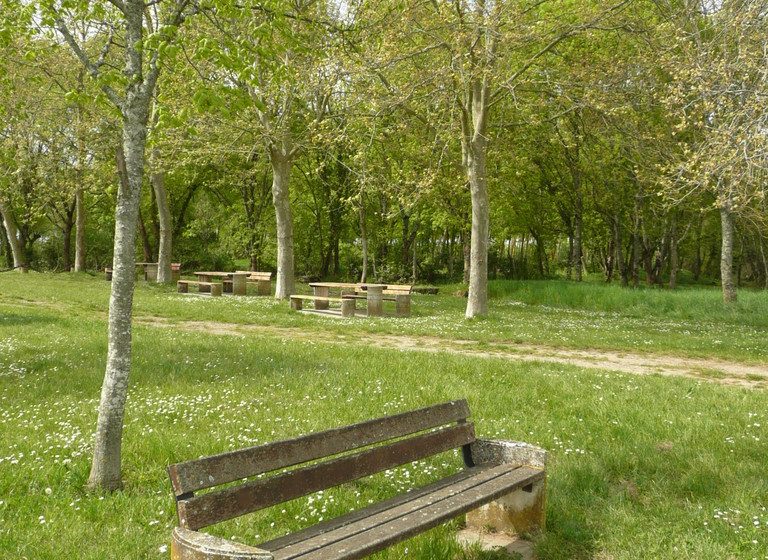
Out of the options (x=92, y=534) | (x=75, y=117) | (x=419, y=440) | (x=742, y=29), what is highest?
(x=75, y=117)

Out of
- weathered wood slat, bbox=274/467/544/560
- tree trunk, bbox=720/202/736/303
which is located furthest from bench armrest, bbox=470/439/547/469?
tree trunk, bbox=720/202/736/303

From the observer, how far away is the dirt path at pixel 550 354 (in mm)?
11281

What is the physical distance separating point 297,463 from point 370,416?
3.43 meters

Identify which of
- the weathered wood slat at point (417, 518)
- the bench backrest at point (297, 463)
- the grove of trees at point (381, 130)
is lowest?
the weathered wood slat at point (417, 518)

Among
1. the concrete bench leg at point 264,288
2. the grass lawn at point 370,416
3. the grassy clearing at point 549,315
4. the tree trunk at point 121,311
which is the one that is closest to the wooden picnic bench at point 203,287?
the grassy clearing at point 549,315

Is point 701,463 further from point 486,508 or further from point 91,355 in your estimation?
point 91,355

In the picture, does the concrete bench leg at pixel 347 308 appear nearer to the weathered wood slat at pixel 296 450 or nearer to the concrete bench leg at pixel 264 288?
the concrete bench leg at pixel 264 288

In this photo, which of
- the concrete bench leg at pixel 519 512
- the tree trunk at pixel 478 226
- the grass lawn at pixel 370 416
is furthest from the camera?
the tree trunk at pixel 478 226

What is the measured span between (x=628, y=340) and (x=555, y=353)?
2.75 m

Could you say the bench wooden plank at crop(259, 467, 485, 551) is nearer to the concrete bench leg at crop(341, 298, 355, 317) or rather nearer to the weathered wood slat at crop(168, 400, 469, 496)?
the weathered wood slat at crop(168, 400, 469, 496)

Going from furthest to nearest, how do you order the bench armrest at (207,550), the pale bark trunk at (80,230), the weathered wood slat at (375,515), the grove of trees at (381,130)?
the pale bark trunk at (80,230) < the grove of trees at (381,130) < the weathered wood slat at (375,515) < the bench armrest at (207,550)

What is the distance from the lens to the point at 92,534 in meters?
4.37

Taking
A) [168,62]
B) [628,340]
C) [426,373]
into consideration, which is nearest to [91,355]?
[426,373]

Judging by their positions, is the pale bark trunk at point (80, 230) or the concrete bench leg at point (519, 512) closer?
the concrete bench leg at point (519, 512)
